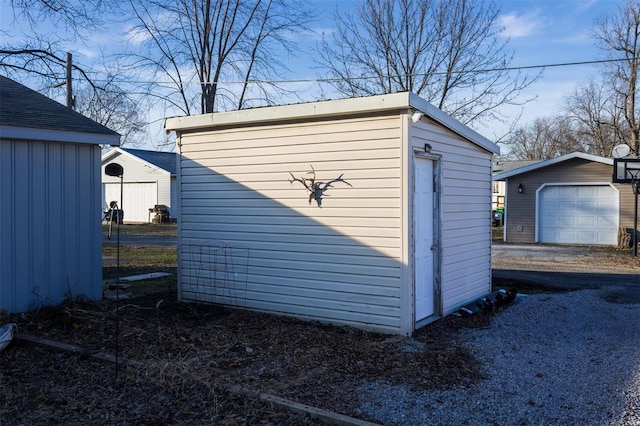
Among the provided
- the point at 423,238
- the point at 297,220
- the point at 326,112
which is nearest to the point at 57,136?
the point at 297,220

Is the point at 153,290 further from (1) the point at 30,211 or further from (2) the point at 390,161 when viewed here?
(2) the point at 390,161

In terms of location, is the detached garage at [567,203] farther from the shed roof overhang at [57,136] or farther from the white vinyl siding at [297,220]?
the shed roof overhang at [57,136]

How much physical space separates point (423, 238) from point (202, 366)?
306cm

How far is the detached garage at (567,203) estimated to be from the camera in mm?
18359

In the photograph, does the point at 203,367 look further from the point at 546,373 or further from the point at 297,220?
the point at 546,373

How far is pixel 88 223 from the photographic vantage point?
7547 millimetres

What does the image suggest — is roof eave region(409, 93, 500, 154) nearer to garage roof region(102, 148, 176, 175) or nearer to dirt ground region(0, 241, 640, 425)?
dirt ground region(0, 241, 640, 425)

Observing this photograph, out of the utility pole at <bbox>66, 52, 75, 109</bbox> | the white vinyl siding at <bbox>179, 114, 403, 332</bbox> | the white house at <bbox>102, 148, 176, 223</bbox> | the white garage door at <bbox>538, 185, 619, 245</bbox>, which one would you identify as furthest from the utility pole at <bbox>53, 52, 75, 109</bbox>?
the white garage door at <bbox>538, 185, 619, 245</bbox>

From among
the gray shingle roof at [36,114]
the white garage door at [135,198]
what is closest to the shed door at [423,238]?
the gray shingle roof at [36,114]

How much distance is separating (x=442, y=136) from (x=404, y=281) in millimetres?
2087

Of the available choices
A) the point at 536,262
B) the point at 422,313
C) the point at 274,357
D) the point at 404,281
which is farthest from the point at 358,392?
the point at 536,262

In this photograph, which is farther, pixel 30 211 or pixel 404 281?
pixel 30 211

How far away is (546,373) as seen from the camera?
4.86 meters

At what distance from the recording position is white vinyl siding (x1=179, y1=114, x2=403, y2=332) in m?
6.22
